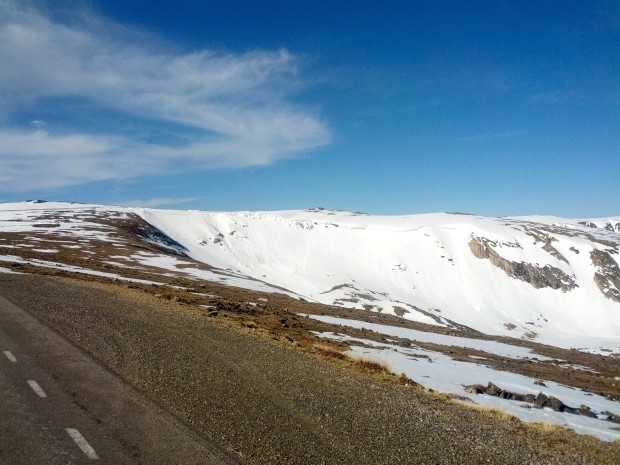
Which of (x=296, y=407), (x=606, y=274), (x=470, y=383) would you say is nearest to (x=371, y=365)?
(x=470, y=383)

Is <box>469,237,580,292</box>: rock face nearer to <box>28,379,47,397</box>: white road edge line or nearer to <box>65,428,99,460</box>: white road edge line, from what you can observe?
<box>28,379,47,397</box>: white road edge line

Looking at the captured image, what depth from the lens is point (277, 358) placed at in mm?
16344

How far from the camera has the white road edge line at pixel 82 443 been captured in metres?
7.53

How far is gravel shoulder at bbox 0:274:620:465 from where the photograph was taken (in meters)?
8.96

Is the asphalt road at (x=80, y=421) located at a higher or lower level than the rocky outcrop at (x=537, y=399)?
higher

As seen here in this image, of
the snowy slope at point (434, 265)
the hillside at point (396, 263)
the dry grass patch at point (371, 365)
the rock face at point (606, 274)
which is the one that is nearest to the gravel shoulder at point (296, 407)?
the dry grass patch at point (371, 365)

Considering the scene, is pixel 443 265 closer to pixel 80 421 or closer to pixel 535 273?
pixel 535 273

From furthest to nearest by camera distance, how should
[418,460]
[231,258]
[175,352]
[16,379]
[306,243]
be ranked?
[306,243], [231,258], [175,352], [16,379], [418,460]

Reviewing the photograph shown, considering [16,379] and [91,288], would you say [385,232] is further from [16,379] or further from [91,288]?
[16,379]

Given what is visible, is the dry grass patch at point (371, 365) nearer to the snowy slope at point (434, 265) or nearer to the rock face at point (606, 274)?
the snowy slope at point (434, 265)

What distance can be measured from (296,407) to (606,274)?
561 feet

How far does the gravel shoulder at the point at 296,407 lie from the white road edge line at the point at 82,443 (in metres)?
2.01

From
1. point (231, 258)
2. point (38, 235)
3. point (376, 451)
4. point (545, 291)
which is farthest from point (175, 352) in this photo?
point (545, 291)

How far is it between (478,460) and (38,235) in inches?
3770
